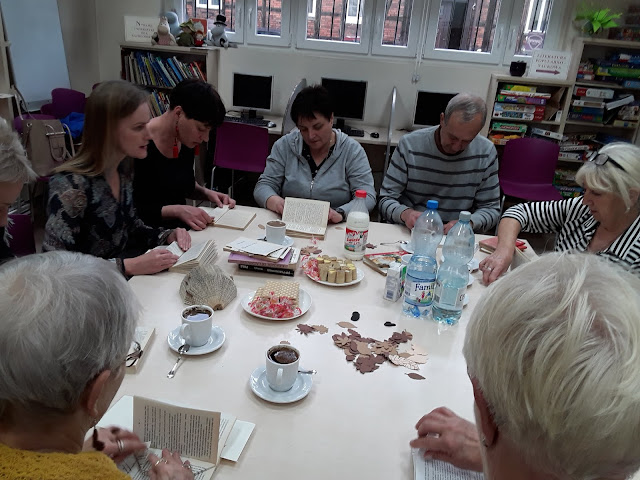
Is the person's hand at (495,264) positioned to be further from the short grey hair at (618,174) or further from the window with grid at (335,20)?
the window with grid at (335,20)

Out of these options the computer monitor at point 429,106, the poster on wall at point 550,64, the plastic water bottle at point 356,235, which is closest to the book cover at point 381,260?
the plastic water bottle at point 356,235

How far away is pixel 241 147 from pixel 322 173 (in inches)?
56.5

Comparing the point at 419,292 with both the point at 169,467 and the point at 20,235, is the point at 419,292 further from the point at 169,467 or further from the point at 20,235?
the point at 20,235

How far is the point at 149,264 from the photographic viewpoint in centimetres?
155

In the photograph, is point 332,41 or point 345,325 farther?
point 332,41

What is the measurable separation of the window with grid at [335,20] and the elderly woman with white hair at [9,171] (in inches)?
138

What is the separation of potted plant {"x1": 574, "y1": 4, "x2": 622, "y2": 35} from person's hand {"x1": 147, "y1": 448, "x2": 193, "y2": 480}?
14.3ft

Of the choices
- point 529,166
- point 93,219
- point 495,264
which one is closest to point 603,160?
point 495,264

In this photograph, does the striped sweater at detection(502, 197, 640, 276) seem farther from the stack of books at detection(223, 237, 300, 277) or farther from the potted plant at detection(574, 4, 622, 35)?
the potted plant at detection(574, 4, 622, 35)

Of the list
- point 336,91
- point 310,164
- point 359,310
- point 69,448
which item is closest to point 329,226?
point 310,164

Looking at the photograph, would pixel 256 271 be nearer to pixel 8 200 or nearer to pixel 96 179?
pixel 96 179

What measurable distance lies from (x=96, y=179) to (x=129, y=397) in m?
0.95

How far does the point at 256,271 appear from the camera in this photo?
1.65 meters

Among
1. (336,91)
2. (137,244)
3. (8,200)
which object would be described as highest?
(336,91)
